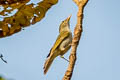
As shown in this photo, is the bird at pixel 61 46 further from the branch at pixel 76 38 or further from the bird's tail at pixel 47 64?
the branch at pixel 76 38

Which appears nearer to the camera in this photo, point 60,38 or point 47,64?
point 47,64

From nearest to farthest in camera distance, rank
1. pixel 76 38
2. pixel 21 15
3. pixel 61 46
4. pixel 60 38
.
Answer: pixel 76 38 → pixel 21 15 → pixel 61 46 → pixel 60 38

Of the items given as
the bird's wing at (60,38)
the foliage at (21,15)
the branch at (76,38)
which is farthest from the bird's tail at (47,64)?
the branch at (76,38)

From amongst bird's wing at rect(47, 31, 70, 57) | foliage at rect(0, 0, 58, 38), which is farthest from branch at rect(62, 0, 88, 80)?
bird's wing at rect(47, 31, 70, 57)

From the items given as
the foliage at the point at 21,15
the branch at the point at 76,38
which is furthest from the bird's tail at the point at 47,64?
the branch at the point at 76,38

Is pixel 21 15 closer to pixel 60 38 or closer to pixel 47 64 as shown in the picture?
pixel 47 64

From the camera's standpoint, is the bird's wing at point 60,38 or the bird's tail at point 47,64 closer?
the bird's tail at point 47,64

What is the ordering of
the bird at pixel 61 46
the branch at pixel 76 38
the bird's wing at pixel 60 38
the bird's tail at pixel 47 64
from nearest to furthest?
the branch at pixel 76 38 < the bird's tail at pixel 47 64 < the bird at pixel 61 46 < the bird's wing at pixel 60 38

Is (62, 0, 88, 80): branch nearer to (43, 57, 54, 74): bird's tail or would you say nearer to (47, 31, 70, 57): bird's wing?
(43, 57, 54, 74): bird's tail

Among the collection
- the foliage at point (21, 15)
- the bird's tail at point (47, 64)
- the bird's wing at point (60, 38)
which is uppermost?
the foliage at point (21, 15)

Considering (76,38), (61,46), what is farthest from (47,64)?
(76,38)

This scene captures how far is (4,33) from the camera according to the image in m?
4.03

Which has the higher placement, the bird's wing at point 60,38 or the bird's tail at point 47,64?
the bird's tail at point 47,64

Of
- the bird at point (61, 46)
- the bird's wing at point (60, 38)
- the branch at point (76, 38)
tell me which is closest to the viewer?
the branch at point (76, 38)
